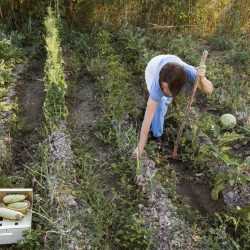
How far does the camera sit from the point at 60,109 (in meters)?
5.05

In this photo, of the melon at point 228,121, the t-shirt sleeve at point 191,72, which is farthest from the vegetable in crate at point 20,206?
the melon at point 228,121

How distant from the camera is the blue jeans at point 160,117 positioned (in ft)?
16.1

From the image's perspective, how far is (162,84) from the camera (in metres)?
4.14

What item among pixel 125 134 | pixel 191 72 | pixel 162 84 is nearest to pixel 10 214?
pixel 125 134

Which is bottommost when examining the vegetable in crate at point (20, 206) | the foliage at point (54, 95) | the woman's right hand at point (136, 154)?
the vegetable in crate at point (20, 206)

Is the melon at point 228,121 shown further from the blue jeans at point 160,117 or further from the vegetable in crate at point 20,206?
the vegetable in crate at point 20,206

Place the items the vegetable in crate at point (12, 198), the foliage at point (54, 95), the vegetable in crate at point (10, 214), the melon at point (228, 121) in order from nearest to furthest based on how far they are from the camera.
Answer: the vegetable in crate at point (10, 214) → the vegetable in crate at point (12, 198) → the foliage at point (54, 95) → the melon at point (228, 121)

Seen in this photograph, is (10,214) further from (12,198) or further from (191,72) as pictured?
(191,72)

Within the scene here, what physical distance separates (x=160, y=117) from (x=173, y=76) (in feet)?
3.28

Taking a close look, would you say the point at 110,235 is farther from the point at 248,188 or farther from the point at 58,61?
the point at 58,61

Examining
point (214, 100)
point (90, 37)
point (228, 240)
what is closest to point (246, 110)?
point (214, 100)

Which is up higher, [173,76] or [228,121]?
[173,76]

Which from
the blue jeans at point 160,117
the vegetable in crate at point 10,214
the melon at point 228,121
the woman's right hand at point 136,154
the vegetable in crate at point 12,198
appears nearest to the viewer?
the vegetable in crate at point 10,214

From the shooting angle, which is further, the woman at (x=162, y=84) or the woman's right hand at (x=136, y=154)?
the woman's right hand at (x=136, y=154)
